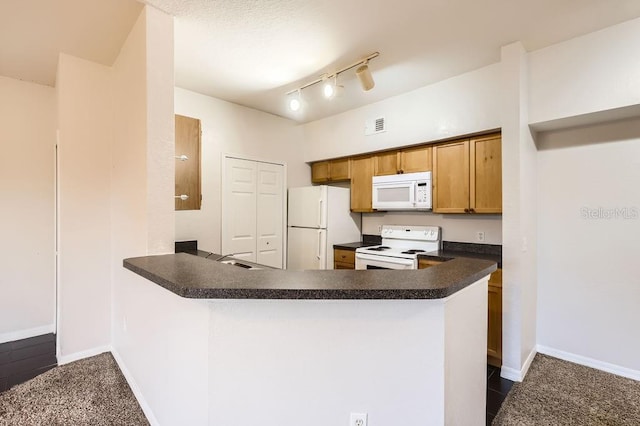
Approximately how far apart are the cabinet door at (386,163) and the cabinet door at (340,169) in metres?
0.46

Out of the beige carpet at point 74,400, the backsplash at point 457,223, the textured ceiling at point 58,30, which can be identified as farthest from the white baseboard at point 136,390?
the backsplash at point 457,223

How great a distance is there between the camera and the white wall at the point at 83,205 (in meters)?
2.62

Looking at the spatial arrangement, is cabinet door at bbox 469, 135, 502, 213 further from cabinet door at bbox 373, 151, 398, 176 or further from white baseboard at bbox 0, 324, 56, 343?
white baseboard at bbox 0, 324, 56, 343

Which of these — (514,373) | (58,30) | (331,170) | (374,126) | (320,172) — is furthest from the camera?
(320,172)

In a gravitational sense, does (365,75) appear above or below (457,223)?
above

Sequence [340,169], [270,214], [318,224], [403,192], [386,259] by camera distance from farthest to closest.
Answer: [340,169] < [270,214] < [318,224] < [403,192] < [386,259]

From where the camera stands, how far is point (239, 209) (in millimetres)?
3807

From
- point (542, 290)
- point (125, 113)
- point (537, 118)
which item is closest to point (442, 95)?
point (537, 118)

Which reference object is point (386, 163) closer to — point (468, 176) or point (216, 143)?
point (468, 176)

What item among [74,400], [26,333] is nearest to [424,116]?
[74,400]

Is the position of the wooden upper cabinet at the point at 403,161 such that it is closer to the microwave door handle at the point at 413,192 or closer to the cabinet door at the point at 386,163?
the cabinet door at the point at 386,163

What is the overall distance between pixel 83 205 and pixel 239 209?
160 centimetres

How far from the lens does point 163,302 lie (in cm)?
162

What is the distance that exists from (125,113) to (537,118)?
353 cm
